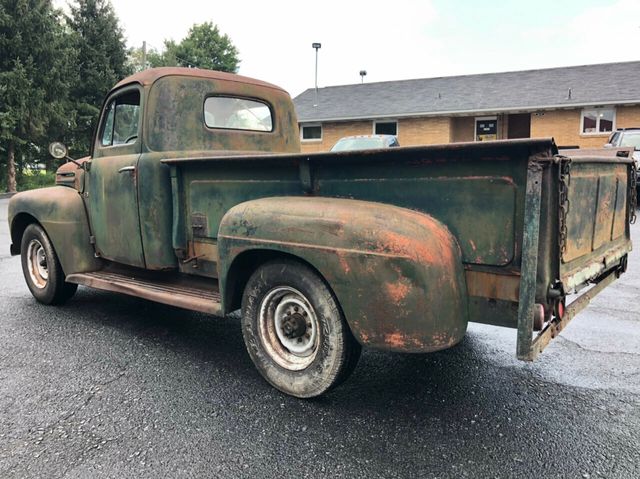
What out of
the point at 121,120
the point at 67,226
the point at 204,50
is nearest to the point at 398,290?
the point at 121,120

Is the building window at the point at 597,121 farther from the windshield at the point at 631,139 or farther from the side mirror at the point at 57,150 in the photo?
the side mirror at the point at 57,150

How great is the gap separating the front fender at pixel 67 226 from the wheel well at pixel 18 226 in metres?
0.25

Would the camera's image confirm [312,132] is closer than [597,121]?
No

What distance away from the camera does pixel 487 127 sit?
881 inches

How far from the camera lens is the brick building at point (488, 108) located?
19.8 meters

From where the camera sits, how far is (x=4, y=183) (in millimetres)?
21453

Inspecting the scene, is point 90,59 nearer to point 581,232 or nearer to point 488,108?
point 488,108

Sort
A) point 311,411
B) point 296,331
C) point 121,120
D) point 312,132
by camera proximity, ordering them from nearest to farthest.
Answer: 1. point 311,411
2. point 296,331
3. point 121,120
4. point 312,132

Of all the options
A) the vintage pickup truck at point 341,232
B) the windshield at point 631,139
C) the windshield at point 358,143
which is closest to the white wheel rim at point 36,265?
the vintage pickup truck at point 341,232

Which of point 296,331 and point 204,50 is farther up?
point 204,50

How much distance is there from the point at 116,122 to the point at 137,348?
2.05 meters

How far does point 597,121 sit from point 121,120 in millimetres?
20129

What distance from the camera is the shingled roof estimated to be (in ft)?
65.6

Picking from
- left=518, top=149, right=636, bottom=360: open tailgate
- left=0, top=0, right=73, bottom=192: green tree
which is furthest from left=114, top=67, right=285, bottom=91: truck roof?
left=0, top=0, right=73, bottom=192: green tree
